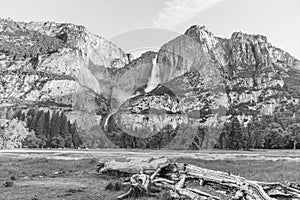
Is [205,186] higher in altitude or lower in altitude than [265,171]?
higher

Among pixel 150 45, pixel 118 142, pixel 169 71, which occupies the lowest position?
pixel 118 142

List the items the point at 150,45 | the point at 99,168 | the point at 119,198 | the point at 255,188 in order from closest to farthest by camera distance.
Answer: the point at 255,188 → the point at 119,198 → the point at 99,168 → the point at 150,45

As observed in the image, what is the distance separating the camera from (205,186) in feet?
59.7

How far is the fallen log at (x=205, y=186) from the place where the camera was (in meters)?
14.3

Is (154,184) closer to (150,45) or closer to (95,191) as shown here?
(95,191)

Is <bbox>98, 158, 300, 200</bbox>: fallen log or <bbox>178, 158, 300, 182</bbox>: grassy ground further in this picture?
<bbox>178, 158, 300, 182</bbox>: grassy ground

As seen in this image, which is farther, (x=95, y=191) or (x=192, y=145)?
(x=192, y=145)

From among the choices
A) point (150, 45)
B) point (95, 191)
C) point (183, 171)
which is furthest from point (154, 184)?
point (150, 45)

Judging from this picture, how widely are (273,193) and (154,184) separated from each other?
7.66 m

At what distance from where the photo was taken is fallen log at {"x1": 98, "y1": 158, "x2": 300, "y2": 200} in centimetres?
1426

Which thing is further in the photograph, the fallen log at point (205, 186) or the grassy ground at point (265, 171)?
the grassy ground at point (265, 171)

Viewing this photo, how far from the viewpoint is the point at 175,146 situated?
125 meters

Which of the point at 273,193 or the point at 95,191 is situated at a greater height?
the point at 273,193

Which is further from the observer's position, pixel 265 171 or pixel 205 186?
pixel 265 171
